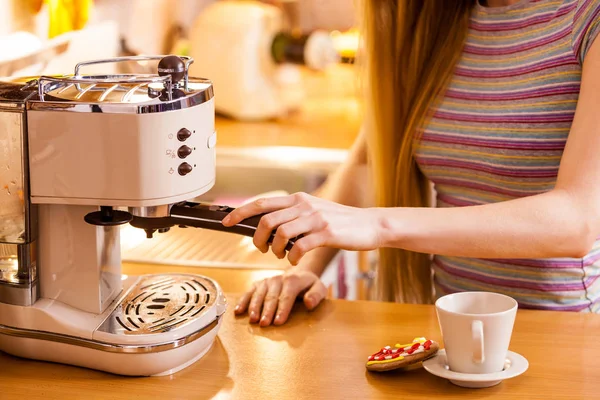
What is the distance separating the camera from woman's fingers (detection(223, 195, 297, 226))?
96 cm

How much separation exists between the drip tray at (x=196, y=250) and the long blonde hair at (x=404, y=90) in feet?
0.70

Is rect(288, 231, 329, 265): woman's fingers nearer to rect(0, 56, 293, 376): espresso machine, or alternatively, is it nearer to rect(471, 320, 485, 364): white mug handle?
rect(0, 56, 293, 376): espresso machine

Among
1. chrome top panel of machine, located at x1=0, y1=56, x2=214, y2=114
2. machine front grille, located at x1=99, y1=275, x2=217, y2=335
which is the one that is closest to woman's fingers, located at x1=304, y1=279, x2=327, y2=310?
machine front grille, located at x1=99, y1=275, x2=217, y2=335

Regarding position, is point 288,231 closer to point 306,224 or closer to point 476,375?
point 306,224

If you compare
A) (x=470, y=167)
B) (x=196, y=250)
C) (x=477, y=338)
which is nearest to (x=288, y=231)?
(x=477, y=338)

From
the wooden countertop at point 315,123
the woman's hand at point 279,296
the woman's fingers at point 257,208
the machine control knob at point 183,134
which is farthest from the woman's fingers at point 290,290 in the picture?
the wooden countertop at point 315,123

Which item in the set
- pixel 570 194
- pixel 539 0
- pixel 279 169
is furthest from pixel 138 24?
pixel 570 194

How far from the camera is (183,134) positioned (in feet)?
3.00

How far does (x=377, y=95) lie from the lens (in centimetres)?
146

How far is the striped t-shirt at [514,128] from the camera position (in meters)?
1.26

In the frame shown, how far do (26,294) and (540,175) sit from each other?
760 mm

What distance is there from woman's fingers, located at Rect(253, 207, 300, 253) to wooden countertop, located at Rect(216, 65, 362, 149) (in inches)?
44.1

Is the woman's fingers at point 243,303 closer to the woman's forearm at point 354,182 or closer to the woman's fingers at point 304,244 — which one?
the woman's fingers at point 304,244

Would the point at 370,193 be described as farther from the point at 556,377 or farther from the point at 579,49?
the point at 556,377
